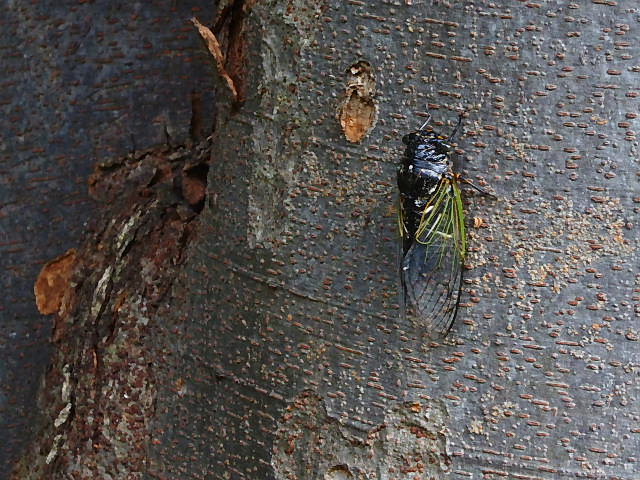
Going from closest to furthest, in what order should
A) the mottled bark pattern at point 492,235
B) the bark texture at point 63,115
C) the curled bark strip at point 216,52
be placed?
the mottled bark pattern at point 492,235, the curled bark strip at point 216,52, the bark texture at point 63,115

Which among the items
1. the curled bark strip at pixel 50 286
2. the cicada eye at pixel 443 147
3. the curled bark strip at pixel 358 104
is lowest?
the curled bark strip at pixel 50 286

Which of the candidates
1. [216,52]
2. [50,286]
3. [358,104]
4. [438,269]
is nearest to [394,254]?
[438,269]

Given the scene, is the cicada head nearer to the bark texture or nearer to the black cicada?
the black cicada

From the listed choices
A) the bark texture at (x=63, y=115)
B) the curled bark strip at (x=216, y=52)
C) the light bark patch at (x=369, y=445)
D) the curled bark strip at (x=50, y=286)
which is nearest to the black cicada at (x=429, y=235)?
the light bark patch at (x=369, y=445)

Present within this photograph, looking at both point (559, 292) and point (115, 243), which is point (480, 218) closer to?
point (559, 292)

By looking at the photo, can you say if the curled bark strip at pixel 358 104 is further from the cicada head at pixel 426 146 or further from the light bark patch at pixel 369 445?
the light bark patch at pixel 369 445

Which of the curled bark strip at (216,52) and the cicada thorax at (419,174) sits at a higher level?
the curled bark strip at (216,52)

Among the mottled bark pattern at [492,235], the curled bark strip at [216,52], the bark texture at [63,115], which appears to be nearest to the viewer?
the mottled bark pattern at [492,235]


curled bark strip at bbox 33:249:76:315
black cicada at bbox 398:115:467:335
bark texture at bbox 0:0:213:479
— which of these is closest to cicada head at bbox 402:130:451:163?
black cicada at bbox 398:115:467:335
